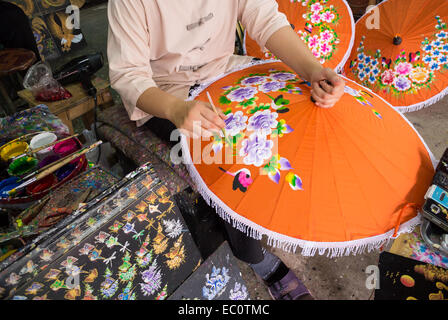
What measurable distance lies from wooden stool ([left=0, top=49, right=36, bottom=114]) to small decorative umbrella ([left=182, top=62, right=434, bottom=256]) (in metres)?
2.40

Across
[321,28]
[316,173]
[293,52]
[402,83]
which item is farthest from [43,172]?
[402,83]

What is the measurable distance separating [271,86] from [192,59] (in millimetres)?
466

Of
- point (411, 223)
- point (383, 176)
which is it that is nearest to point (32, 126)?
point (383, 176)

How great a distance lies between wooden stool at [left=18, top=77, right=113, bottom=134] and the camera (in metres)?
1.88

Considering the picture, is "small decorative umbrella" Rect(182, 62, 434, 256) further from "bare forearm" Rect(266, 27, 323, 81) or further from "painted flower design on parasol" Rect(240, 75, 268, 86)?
"bare forearm" Rect(266, 27, 323, 81)

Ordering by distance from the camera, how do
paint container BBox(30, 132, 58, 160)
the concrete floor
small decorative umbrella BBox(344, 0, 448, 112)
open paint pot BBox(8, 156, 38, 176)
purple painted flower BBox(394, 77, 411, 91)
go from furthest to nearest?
purple painted flower BBox(394, 77, 411, 91)
small decorative umbrella BBox(344, 0, 448, 112)
the concrete floor
paint container BBox(30, 132, 58, 160)
open paint pot BBox(8, 156, 38, 176)

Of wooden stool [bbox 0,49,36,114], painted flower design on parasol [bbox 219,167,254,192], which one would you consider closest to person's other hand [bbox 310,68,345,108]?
painted flower design on parasol [bbox 219,167,254,192]

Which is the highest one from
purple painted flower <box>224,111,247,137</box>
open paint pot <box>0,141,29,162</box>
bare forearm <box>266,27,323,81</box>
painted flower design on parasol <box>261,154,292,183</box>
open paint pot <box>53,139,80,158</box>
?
bare forearm <box>266,27,323,81</box>

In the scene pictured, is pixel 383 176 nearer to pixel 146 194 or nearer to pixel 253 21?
pixel 146 194

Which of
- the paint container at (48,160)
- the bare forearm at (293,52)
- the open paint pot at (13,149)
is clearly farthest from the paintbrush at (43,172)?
the bare forearm at (293,52)

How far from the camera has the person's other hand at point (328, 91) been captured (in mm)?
926

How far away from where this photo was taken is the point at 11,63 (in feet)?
8.33

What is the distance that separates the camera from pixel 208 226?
1.48 meters

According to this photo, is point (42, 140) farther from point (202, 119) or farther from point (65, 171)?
point (202, 119)
